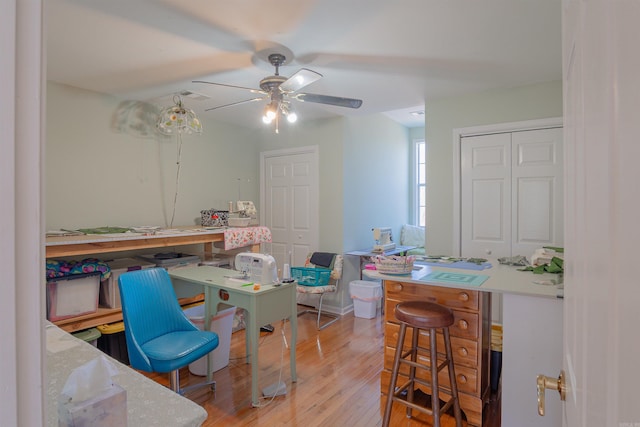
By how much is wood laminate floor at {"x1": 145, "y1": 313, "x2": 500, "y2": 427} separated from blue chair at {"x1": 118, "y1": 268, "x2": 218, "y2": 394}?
0.36 meters

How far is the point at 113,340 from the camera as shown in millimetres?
2873

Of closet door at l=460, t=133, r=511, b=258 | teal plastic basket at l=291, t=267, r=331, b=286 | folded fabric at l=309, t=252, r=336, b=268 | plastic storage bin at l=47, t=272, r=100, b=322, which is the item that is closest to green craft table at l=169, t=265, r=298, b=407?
plastic storage bin at l=47, t=272, r=100, b=322

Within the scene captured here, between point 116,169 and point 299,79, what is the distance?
228 cm

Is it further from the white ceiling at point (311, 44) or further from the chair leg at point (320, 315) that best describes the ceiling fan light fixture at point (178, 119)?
the chair leg at point (320, 315)

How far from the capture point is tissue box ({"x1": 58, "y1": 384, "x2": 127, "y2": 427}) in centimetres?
71

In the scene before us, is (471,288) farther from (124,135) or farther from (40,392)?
(124,135)

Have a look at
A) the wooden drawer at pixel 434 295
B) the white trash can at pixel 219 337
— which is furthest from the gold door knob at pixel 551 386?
the white trash can at pixel 219 337

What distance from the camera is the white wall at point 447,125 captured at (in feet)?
10.8

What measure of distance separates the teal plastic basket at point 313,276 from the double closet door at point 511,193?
1500mm

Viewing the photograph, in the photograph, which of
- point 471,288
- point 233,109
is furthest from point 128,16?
point 471,288

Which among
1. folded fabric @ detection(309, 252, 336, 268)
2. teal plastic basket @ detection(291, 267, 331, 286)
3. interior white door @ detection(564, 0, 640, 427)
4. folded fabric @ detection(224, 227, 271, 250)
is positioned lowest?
teal plastic basket @ detection(291, 267, 331, 286)

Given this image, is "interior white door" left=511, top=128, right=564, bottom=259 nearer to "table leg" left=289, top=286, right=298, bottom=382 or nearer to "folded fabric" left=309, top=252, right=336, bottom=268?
"folded fabric" left=309, top=252, right=336, bottom=268

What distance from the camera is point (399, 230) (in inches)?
229

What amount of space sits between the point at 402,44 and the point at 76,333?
10.5 feet
